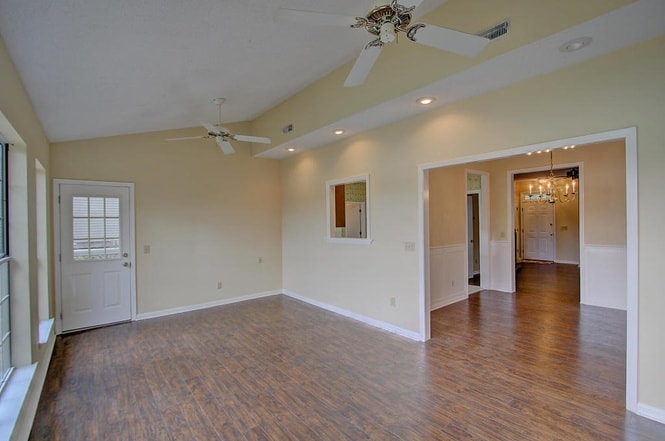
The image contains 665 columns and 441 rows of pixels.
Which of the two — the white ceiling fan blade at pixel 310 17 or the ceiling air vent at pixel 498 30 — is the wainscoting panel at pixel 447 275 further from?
the white ceiling fan blade at pixel 310 17

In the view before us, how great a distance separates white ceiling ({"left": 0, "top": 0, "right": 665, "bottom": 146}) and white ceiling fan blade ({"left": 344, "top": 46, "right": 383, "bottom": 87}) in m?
0.75

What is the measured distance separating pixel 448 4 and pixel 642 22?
1.36 m

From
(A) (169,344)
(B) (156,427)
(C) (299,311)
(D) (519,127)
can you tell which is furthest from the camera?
(C) (299,311)

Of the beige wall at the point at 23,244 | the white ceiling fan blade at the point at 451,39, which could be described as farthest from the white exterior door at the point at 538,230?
the beige wall at the point at 23,244

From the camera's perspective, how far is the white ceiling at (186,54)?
1.98m

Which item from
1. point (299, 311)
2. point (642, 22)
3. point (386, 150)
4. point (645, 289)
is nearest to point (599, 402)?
point (645, 289)

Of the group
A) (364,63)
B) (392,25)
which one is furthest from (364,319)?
(392,25)

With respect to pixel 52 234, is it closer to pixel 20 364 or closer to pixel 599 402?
pixel 20 364

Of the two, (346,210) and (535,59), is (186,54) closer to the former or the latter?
(535,59)

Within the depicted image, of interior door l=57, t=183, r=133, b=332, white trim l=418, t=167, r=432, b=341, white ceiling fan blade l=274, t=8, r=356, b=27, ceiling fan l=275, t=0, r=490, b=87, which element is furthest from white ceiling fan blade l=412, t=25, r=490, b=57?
interior door l=57, t=183, r=133, b=332

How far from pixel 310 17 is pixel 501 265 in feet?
20.3

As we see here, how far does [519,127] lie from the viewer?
3.03 meters

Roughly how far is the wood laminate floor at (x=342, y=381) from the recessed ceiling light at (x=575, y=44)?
2775 millimetres

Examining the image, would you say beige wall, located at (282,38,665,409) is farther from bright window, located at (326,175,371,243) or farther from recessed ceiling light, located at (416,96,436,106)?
recessed ceiling light, located at (416,96,436,106)
